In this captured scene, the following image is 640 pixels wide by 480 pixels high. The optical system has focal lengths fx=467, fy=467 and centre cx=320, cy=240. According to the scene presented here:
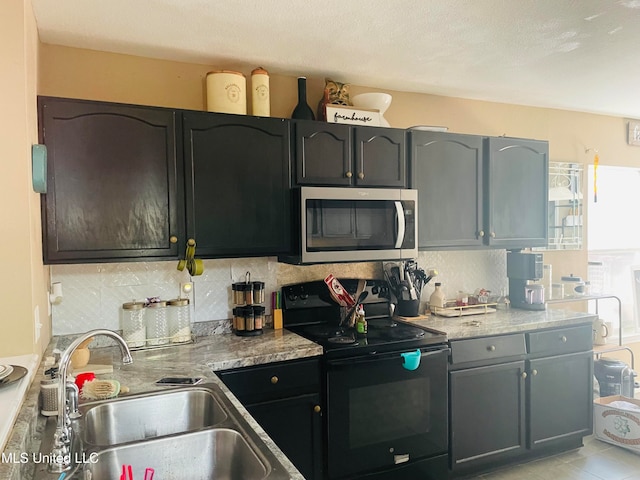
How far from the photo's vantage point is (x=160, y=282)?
266cm

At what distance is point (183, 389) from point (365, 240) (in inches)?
53.0

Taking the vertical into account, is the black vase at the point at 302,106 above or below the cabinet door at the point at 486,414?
above

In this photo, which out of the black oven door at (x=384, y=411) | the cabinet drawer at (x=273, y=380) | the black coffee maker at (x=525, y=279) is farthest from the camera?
the black coffee maker at (x=525, y=279)

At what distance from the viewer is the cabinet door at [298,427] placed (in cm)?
226

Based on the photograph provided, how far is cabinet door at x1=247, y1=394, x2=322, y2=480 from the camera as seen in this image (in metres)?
2.26

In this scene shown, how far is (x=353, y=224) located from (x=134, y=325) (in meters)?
1.32

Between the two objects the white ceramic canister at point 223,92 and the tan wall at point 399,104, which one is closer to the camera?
Result: the tan wall at point 399,104

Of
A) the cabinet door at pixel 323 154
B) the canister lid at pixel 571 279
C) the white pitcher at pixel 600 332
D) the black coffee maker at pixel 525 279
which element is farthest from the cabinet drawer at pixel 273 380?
the white pitcher at pixel 600 332

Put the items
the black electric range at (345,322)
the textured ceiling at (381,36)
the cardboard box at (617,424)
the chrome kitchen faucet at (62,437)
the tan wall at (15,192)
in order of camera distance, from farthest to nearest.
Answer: the cardboard box at (617,424) → the black electric range at (345,322) → the textured ceiling at (381,36) → the tan wall at (15,192) → the chrome kitchen faucet at (62,437)

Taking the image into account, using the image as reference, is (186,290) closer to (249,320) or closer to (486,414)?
(249,320)

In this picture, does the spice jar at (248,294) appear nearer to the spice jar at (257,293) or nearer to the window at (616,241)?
the spice jar at (257,293)

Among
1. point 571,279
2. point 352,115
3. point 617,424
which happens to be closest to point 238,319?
point 352,115

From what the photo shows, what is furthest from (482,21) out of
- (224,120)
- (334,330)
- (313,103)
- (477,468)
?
(477,468)

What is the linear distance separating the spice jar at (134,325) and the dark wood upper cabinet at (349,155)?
112cm
